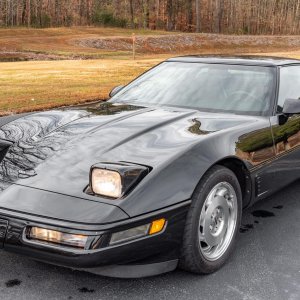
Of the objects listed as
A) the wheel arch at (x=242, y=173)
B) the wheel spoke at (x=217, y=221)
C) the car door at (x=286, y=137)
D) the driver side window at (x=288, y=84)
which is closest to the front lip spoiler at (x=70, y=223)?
the wheel spoke at (x=217, y=221)

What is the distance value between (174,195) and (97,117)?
1.16 m

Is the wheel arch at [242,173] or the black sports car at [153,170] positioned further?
the wheel arch at [242,173]

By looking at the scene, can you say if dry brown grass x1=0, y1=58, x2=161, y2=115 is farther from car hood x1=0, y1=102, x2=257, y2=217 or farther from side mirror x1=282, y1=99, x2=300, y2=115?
side mirror x1=282, y1=99, x2=300, y2=115

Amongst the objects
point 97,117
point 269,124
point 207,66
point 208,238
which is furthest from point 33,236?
point 207,66

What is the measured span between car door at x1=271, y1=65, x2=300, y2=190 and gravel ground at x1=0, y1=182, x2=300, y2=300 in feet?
2.22

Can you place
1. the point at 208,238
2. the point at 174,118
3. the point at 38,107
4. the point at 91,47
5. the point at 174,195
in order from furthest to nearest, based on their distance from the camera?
1. the point at 91,47
2. the point at 38,107
3. the point at 174,118
4. the point at 208,238
5. the point at 174,195

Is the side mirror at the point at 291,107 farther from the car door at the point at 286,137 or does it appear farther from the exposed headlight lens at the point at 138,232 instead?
the exposed headlight lens at the point at 138,232

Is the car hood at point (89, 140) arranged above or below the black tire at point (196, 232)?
above

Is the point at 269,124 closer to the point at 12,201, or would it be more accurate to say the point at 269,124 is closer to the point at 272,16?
the point at 12,201

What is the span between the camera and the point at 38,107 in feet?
33.6

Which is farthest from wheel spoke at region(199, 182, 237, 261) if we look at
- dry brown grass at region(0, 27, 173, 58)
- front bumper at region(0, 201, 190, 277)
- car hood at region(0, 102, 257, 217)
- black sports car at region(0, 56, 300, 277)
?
dry brown grass at region(0, 27, 173, 58)

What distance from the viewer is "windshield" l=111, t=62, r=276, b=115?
3826 mm

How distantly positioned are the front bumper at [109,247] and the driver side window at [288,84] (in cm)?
171

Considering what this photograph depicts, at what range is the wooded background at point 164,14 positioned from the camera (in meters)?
70.2
